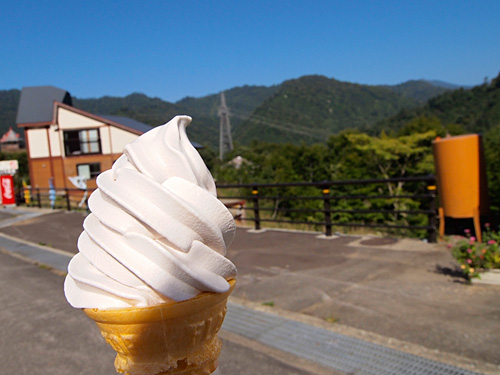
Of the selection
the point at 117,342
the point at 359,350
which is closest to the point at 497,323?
the point at 359,350

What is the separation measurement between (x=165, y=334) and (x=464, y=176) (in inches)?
250

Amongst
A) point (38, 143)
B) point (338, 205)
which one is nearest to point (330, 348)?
point (338, 205)

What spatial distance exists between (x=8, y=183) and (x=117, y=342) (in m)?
19.7

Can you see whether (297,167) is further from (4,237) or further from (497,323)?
(497,323)

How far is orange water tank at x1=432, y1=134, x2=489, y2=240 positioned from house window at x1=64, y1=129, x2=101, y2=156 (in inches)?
1114

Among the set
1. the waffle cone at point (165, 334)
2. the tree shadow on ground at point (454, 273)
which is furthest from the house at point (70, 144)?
the waffle cone at point (165, 334)

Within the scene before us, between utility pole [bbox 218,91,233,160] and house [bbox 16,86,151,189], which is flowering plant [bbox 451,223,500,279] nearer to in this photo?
house [bbox 16,86,151,189]

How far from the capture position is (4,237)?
10734 millimetres

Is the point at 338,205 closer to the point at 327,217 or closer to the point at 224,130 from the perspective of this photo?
the point at 327,217

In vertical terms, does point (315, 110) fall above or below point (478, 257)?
above

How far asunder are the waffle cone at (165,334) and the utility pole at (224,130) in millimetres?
52723

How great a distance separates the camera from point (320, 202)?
92.4 feet

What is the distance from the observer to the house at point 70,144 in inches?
1193

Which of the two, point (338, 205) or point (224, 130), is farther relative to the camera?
point (224, 130)
